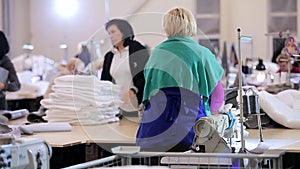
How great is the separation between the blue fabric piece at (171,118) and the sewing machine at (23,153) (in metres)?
1.04

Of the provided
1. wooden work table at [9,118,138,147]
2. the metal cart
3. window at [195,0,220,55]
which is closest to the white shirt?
wooden work table at [9,118,138,147]

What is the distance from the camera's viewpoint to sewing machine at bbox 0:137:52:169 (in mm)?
1582

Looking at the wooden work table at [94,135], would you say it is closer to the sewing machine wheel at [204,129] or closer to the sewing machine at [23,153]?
the sewing machine wheel at [204,129]

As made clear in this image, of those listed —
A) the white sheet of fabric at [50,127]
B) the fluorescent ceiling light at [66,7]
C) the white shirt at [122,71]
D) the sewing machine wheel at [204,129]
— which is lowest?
the white sheet of fabric at [50,127]

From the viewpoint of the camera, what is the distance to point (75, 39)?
8742mm

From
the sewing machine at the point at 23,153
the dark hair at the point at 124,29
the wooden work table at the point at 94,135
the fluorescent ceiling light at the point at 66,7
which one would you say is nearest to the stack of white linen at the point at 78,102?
the wooden work table at the point at 94,135

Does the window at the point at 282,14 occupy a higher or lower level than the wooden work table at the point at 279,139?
higher

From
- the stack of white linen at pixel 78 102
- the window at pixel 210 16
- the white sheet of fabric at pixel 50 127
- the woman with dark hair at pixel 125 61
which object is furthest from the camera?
the window at pixel 210 16

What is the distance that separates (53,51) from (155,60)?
20.5 feet

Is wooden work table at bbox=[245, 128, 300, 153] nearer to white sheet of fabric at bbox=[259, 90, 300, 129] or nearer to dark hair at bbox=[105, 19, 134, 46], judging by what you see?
white sheet of fabric at bbox=[259, 90, 300, 129]

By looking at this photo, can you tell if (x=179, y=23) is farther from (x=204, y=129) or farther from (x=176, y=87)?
(x=204, y=129)

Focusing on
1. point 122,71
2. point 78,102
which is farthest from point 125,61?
point 78,102

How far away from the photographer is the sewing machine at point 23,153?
1.58 m

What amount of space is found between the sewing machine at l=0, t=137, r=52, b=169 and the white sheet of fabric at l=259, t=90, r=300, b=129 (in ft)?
5.41
